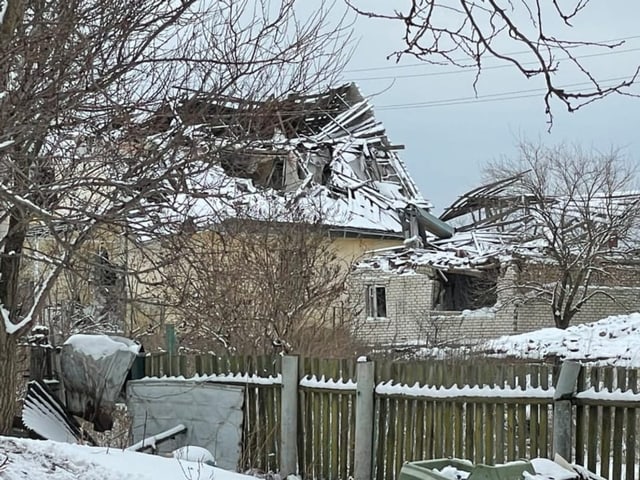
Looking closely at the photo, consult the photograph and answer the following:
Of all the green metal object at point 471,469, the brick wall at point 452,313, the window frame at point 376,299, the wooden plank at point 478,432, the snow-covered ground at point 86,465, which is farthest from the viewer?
the window frame at point 376,299

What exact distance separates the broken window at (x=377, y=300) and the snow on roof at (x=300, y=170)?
6.13 ft

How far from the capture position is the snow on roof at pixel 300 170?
595 centimetres

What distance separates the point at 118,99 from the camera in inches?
218

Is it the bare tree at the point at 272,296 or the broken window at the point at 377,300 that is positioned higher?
the bare tree at the point at 272,296

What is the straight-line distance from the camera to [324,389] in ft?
23.2

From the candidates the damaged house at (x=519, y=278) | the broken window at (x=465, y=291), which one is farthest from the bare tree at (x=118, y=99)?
the broken window at (x=465, y=291)

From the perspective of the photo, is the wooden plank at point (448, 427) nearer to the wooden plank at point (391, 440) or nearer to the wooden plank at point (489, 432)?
the wooden plank at point (489, 432)

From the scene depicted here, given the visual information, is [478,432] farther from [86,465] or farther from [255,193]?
[255,193]

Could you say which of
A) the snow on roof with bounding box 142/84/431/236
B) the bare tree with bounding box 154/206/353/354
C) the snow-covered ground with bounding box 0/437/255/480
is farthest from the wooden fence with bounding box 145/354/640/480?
the bare tree with bounding box 154/206/353/354

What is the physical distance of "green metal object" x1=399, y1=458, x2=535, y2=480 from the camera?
11.9 feet

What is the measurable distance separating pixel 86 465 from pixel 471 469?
2.86 meters

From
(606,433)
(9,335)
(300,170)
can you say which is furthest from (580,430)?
(300,170)

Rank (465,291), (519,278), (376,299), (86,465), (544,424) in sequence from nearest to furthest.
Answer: (86,465) → (544,424) → (519,278) → (376,299) → (465,291)

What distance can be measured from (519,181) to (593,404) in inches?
827
